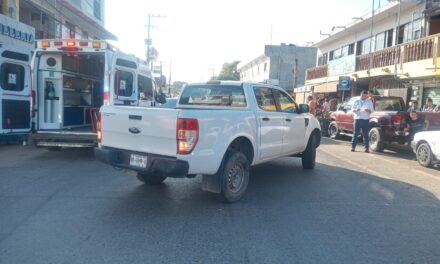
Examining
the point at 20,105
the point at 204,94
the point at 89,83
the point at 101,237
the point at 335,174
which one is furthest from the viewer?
the point at 89,83

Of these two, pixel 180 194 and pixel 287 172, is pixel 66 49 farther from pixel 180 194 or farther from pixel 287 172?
pixel 287 172

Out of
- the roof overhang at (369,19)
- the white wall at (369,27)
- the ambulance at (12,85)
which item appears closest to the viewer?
the ambulance at (12,85)

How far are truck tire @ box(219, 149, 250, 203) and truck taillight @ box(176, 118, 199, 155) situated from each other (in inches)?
28.9

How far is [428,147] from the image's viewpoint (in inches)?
378

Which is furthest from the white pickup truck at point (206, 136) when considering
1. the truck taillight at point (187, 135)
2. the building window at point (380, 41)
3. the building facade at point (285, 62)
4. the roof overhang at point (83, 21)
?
the building facade at point (285, 62)

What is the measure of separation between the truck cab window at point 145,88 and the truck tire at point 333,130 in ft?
26.7

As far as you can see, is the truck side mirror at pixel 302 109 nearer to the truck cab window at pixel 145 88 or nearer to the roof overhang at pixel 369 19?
the truck cab window at pixel 145 88

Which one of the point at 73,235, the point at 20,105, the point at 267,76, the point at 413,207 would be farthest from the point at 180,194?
the point at 267,76

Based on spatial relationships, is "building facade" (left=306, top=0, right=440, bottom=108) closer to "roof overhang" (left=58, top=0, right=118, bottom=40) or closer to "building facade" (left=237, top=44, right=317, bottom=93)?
"roof overhang" (left=58, top=0, right=118, bottom=40)

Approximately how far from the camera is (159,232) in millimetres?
4438

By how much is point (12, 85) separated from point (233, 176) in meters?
7.41

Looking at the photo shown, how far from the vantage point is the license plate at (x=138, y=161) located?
5.19m

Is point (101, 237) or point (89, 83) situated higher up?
point (89, 83)

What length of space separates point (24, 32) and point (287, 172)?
9.06 m
